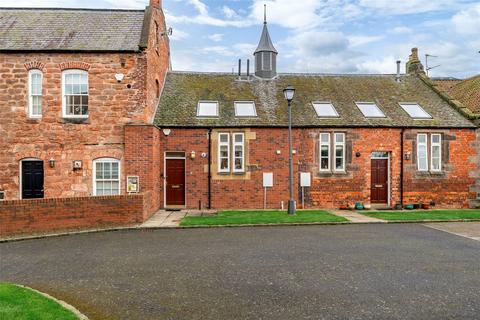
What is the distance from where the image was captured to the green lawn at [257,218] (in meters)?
12.3

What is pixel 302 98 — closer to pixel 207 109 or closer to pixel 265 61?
A: pixel 265 61

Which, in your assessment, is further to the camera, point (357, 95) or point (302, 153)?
point (357, 95)

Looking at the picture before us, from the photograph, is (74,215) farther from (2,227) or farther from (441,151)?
(441,151)

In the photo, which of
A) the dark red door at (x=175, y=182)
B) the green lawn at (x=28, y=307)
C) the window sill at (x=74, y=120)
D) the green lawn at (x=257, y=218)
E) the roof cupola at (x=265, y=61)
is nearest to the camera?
the green lawn at (x=28, y=307)

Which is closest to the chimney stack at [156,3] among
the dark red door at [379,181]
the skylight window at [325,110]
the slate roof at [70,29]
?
the slate roof at [70,29]

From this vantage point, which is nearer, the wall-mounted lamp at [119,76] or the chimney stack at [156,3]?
the wall-mounted lamp at [119,76]

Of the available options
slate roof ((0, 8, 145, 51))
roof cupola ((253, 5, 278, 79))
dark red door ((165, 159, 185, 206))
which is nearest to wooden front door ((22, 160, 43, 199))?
slate roof ((0, 8, 145, 51))

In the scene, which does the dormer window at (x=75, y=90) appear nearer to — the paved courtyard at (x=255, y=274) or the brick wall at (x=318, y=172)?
the brick wall at (x=318, y=172)

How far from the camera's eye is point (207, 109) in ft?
56.4

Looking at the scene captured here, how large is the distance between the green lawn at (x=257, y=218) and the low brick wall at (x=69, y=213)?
1987 millimetres

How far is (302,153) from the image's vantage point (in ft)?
54.1

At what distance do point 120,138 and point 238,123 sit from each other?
5607mm

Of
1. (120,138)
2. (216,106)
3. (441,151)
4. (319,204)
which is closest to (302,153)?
(319,204)

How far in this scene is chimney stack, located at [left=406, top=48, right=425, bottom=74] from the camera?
71.1 feet
